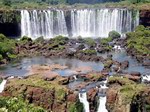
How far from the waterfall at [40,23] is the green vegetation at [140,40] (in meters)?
9.82

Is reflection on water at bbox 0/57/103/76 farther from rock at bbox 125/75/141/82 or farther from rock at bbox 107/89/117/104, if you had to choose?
rock at bbox 107/89/117/104

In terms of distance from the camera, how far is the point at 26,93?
3078 centimetres

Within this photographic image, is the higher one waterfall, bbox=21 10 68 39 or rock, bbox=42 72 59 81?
waterfall, bbox=21 10 68 39

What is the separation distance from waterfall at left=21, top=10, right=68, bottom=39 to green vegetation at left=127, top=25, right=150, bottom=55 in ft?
32.2

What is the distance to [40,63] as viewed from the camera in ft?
137

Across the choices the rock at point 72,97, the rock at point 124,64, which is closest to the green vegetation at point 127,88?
the rock at point 72,97

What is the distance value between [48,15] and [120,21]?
31.4 feet

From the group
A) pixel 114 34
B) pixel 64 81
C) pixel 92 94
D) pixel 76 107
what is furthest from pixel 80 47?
pixel 76 107

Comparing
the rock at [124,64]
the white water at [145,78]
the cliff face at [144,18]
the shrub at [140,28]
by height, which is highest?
the cliff face at [144,18]

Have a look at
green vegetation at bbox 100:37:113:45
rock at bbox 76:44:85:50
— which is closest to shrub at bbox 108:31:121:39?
green vegetation at bbox 100:37:113:45

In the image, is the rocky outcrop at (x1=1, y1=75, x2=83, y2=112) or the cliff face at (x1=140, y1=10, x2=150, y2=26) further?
the cliff face at (x1=140, y1=10, x2=150, y2=26)

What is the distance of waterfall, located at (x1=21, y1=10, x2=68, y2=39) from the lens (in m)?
55.6

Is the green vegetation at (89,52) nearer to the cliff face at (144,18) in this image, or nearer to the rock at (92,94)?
the cliff face at (144,18)

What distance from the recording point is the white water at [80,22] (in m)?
55.8
